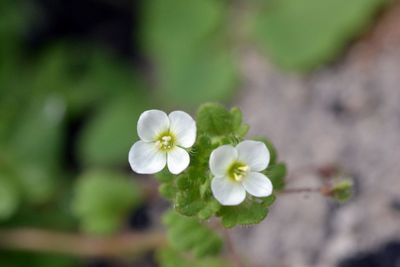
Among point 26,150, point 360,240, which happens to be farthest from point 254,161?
point 26,150

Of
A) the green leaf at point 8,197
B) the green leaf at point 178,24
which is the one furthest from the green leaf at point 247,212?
the green leaf at point 178,24

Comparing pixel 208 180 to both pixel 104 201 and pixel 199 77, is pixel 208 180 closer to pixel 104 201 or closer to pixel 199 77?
pixel 104 201

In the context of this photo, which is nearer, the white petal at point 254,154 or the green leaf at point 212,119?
the white petal at point 254,154

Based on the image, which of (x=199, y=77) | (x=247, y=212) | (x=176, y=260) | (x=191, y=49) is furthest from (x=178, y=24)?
(x=247, y=212)

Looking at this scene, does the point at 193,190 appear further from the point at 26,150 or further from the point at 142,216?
the point at 26,150

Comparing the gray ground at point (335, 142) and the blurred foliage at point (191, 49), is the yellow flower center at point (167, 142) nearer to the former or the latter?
the gray ground at point (335, 142)

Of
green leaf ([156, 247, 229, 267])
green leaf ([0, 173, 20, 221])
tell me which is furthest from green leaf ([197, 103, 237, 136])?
green leaf ([0, 173, 20, 221])

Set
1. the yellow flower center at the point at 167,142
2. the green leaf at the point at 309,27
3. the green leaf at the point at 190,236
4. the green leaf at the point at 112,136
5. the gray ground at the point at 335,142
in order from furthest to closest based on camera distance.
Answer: the green leaf at the point at 112,136, the green leaf at the point at 309,27, the gray ground at the point at 335,142, the green leaf at the point at 190,236, the yellow flower center at the point at 167,142

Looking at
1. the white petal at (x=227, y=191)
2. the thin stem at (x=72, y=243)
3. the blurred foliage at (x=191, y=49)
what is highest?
the blurred foliage at (x=191, y=49)
